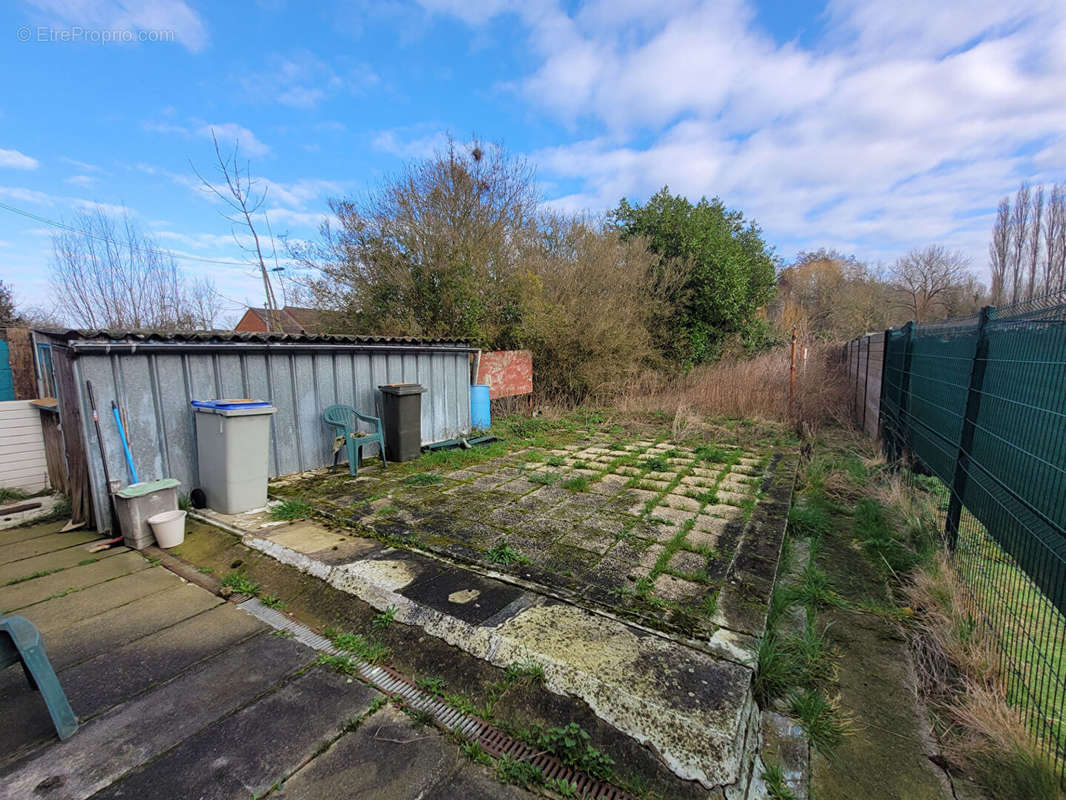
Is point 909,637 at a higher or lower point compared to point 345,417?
lower

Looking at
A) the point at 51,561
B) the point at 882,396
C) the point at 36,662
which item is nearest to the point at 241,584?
the point at 36,662

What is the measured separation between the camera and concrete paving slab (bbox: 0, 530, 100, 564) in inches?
123

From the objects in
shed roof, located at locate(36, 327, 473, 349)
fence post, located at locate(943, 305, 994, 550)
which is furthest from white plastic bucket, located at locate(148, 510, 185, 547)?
A: fence post, located at locate(943, 305, 994, 550)

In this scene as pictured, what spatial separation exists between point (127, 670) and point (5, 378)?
729cm

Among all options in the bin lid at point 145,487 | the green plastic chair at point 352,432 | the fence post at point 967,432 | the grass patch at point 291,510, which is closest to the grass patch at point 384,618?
the grass patch at point 291,510

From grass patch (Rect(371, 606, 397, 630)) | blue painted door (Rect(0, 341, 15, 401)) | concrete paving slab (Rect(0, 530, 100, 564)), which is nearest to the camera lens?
grass patch (Rect(371, 606, 397, 630))

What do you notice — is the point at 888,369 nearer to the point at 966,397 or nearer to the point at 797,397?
the point at 797,397

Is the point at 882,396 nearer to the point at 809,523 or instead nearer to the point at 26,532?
the point at 809,523

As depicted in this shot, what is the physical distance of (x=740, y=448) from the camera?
6.21 metres

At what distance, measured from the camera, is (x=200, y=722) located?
5.56ft

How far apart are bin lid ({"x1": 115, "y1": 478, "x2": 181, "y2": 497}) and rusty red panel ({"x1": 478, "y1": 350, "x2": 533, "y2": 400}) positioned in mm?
4977

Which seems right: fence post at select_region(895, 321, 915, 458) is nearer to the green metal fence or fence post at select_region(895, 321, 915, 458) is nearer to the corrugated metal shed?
the green metal fence

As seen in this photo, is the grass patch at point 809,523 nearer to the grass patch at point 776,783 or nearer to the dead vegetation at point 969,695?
the dead vegetation at point 969,695

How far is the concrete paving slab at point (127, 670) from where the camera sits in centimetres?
167
